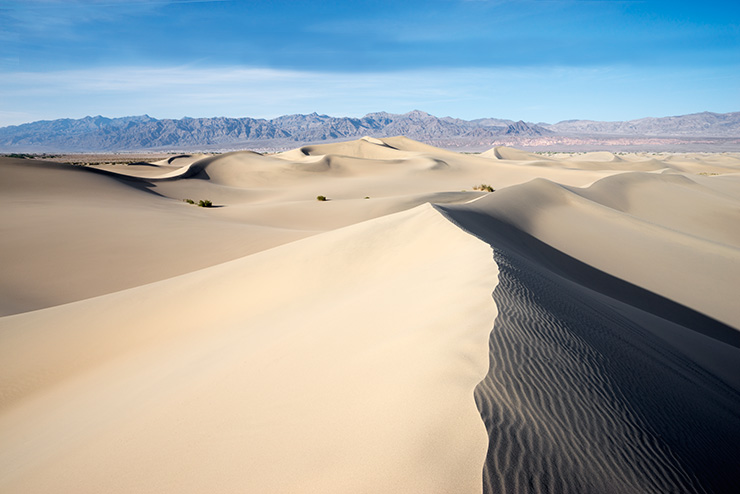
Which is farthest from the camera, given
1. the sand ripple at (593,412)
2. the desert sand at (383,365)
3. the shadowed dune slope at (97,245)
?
the shadowed dune slope at (97,245)

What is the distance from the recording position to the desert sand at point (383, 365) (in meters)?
2.24

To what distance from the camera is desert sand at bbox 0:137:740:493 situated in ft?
7.34

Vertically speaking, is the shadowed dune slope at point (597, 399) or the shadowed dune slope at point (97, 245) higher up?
the shadowed dune slope at point (597, 399)

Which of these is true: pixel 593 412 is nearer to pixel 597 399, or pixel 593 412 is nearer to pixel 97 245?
pixel 597 399

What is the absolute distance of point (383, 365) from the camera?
307 cm

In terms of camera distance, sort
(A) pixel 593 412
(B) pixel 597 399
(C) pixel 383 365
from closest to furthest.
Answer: (A) pixel 593 412, (B) pixel 597 399, (C) pixel 383 365

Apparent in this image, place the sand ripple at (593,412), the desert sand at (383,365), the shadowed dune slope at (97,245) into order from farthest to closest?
the shadowed dune slope at (97,245) < the desert sand at (383,365) < the sand ripple at (593,412)

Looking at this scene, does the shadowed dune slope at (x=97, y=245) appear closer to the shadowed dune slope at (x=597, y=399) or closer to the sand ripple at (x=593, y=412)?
the shadowed dune slope at (x=597, y=399)

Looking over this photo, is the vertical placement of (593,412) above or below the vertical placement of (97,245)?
above

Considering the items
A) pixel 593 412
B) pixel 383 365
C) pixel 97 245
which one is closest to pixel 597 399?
pixel 593 412

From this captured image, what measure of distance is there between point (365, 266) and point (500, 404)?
15.7 feet

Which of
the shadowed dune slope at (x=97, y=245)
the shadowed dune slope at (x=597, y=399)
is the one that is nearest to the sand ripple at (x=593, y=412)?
the shadowed dune slope at (x=597, y=399)

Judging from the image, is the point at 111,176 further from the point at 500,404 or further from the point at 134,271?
the point at 500,404

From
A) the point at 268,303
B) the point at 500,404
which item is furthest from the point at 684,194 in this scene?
the point at 500,404
